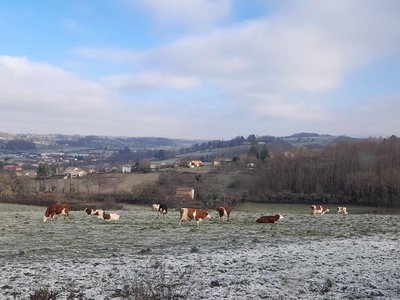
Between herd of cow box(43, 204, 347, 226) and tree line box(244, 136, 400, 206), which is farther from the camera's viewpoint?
tree line box(244, 136, 400, 206)

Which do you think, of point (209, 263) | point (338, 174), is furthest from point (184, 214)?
A: point (338, 174)

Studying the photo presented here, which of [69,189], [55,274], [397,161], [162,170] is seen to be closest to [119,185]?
[69,189]

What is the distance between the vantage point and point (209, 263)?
15.6 metres

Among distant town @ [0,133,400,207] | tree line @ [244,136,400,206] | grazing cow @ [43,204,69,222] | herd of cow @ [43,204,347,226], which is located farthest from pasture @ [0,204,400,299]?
tree line @ [244,136,400,206]

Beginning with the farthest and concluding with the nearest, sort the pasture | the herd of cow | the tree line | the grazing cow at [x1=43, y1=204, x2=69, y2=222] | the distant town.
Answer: the tree line → the distant town → the grazing cow at [x1=43, y1=204, x2=69, y2=222] → the herd of cow → the pasture

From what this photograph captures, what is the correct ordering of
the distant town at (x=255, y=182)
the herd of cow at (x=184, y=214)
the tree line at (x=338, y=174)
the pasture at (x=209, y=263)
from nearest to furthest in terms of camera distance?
the pasture at (x=209, y=263)
the herd of cow at (x=184, y=214)
the distant town at (x=255, y=182)
the tree line at (x=338, y=174)

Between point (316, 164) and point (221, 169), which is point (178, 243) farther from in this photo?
point (221, 169)

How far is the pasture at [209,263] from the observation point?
503 inches

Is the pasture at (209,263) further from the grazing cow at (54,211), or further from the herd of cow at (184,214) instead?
the grazing cow at (54,211)

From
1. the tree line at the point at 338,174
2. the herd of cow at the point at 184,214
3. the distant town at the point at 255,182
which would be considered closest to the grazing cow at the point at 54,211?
the herd of cow at the point at 184,214

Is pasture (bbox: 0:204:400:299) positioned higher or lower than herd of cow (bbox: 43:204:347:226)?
higher

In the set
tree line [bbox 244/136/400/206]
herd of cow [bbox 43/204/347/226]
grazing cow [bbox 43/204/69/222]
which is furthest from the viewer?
tree line [bbox 244/136/400/206]

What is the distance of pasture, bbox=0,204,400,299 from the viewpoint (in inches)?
503

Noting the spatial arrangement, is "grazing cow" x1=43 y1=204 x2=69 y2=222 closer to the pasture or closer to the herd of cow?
the herd of cow
